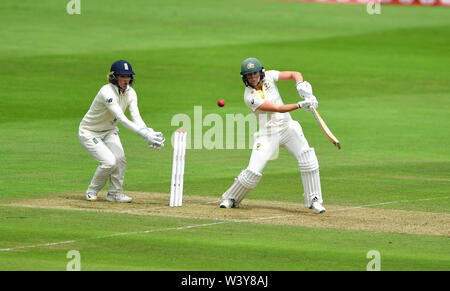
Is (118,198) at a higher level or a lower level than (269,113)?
lower

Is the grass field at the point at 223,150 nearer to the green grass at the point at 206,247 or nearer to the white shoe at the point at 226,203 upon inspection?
the green grass at the point at 206,247

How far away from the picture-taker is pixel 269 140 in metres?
14.3

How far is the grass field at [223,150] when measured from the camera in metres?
11.5

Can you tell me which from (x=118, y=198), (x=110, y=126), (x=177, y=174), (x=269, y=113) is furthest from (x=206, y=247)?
(x=110, y=126)

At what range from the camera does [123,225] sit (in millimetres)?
12711

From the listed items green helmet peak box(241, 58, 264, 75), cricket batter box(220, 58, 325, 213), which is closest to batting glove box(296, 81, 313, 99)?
cricket batter box(220, 58, 325, 213)

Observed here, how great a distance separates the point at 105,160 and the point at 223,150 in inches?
307

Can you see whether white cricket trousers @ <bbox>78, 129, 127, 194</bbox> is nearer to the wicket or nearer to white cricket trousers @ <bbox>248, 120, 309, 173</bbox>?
the wicket

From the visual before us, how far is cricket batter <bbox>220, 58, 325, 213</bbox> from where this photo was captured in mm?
14148

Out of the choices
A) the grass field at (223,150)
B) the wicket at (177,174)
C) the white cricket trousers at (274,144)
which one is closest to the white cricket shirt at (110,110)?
→ the wicket at (177,174)

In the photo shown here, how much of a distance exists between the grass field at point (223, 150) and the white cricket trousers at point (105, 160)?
43cm

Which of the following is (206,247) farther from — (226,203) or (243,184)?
(226,203)

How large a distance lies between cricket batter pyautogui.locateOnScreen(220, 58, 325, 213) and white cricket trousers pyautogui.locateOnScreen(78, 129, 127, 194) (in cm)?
178

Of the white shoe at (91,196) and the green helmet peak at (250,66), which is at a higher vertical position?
the green helmet peak at (250,66)
